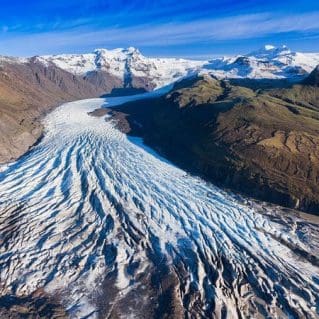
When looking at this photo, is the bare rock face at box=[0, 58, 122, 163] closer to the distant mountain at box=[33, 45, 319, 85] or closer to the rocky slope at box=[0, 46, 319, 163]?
the rocky slope at box=[0, 46, 319, 163]

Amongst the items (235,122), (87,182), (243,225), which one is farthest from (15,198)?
(235,122)

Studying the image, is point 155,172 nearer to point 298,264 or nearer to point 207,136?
point 207,136

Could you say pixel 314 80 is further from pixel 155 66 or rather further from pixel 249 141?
pixel 155 66

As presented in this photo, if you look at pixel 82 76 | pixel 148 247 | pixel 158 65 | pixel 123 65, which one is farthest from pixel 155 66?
pixel 148 247

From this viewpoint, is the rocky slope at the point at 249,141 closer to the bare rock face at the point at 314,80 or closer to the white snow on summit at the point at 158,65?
the bare rock face at the point at 314,80

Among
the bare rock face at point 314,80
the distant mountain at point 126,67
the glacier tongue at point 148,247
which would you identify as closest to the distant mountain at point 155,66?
the distant mountain at point 126,67

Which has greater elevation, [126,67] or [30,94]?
[30,94]
